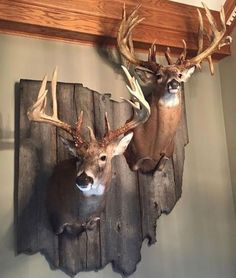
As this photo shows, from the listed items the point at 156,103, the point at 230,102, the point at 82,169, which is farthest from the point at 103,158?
the point at 230,102

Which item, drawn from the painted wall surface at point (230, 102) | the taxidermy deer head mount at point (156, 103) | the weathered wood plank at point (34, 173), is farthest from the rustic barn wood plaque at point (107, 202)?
the painted wall surface at point (230, 102)

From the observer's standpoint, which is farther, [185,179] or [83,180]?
[185,179]

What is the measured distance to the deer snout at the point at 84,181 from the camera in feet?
6.19

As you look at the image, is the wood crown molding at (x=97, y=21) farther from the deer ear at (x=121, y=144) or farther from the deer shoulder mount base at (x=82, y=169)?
the deer ear at (x=121, y=144)

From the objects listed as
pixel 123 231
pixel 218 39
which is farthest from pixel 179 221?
pixel 218 39

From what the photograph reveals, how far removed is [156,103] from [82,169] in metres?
0.77

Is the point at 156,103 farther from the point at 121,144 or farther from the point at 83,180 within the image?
the point at 83,180

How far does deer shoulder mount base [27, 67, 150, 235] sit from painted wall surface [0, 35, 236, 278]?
0.85 feet

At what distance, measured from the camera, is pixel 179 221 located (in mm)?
2615

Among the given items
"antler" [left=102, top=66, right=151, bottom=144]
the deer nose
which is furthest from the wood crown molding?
the deer nose

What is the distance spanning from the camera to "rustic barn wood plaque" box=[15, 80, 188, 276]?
2.22 metres

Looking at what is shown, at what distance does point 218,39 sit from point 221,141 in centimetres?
78

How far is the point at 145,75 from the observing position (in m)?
2.52

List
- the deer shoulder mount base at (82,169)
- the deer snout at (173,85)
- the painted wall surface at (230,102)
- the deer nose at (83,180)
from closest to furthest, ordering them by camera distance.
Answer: the deer nose at (83,180), the deer shoulder mount base at (82,169), the deer snout at (173,85), the painted wall surface at (230,102)
